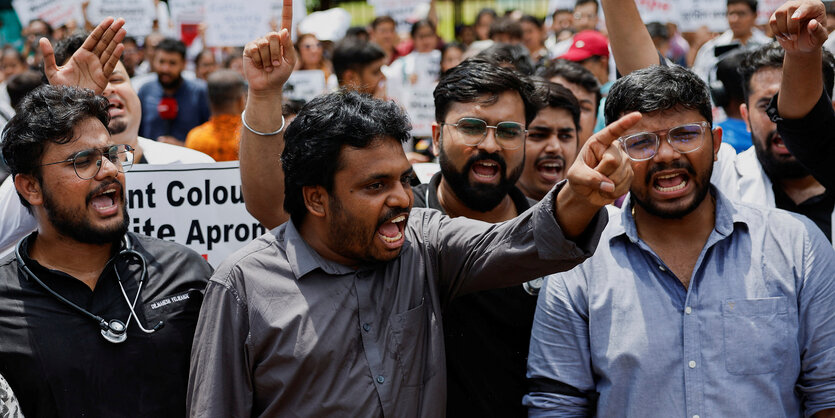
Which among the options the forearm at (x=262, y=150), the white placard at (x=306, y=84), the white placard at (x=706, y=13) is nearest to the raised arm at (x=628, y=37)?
the forearm at (x=262, y=150)

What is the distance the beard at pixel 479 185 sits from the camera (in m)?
3.62

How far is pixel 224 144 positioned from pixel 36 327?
3.29 m

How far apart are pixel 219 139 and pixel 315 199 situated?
3.48m

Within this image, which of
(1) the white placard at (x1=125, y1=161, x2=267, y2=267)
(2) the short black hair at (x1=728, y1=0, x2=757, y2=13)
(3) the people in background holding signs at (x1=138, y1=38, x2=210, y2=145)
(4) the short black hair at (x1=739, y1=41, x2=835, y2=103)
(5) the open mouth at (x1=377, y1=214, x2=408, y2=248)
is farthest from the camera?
(3) the people in background holding signs at (x1=138, y1=38, x2=210, y2=145)

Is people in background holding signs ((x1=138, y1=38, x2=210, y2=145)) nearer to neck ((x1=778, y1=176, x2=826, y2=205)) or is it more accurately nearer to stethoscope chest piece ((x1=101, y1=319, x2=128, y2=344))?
stethoscope chest piece ((x1=101, y1=319, x2=128, y2=344))

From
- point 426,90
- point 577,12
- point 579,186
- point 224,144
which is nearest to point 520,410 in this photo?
point 579,186

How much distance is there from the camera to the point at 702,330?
2992 mm

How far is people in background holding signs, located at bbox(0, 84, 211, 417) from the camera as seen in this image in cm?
293

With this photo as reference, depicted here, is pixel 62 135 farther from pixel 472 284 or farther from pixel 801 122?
pixel 801 122

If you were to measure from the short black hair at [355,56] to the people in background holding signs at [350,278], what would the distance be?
4.27m

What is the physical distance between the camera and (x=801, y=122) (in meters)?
3.31

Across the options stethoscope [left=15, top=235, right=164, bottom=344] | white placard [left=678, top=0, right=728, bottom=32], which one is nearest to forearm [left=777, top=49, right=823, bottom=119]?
stethoscope [left=15, top=235, right=164, bottom=344]

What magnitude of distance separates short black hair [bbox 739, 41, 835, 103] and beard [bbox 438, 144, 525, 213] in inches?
53.3

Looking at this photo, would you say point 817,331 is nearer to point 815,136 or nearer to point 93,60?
point 815,136
